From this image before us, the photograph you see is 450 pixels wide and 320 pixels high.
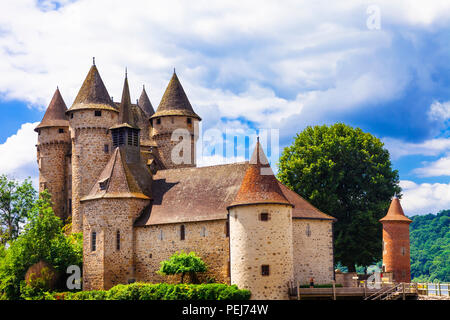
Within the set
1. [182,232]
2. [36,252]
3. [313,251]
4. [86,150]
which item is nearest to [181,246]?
Result: [182,232]

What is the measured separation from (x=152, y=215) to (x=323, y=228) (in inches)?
495

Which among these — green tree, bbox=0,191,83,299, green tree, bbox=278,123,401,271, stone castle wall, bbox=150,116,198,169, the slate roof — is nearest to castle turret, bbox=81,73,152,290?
the slate roof

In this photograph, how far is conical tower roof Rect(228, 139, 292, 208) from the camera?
45219mm

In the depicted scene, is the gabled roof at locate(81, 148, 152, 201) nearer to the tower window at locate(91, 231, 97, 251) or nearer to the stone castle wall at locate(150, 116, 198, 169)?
the tower window at locate(91, 231, 97, 251)

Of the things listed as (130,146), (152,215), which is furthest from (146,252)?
(130,146)

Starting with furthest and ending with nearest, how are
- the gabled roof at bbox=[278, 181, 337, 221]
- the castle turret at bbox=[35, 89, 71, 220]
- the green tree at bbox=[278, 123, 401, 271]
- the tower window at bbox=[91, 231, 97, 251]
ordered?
the castle turret at bbox=[35, 89, 71, 220] < the green tree at bbox=[278, 123, 401, 271] < the tower window at bbox=[91, 231, 97, 251] < the gabled roof at bbox=[278, 181, 337, 221]

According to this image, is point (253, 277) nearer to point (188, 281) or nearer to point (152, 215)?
point (188, 281)

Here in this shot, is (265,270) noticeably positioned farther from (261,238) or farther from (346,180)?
(346,180)

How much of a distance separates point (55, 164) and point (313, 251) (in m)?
29.4

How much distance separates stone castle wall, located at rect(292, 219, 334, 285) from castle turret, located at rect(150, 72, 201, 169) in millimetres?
18504

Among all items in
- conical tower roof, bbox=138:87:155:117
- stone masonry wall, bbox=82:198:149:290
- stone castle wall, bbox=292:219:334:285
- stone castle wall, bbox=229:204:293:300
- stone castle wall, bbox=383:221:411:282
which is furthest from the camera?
conical tower roof, bbox=138:87:155:117

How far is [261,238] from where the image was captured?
44625 mm

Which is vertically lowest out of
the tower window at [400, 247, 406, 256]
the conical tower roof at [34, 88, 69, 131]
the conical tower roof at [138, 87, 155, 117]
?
the tower window at [400, 247, 406, 256]

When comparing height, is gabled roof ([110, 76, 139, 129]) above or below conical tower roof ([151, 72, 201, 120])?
below
